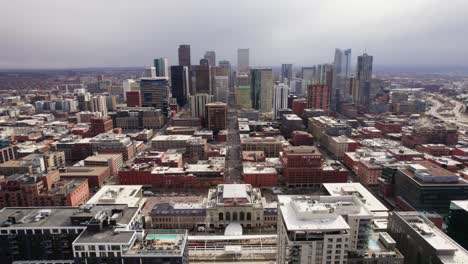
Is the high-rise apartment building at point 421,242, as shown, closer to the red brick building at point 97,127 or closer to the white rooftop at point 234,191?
the white rooftop at point 234,191

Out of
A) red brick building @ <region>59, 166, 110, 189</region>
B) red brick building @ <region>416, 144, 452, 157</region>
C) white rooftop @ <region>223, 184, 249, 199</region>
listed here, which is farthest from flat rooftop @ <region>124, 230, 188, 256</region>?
red brick building @ <region>416, 144, 452, 157</region>

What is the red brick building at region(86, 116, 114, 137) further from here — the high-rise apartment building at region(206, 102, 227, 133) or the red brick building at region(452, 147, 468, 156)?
the red brick building at region(452, 147, 468, 156)

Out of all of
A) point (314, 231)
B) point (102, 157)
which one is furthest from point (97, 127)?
point (314, 231)

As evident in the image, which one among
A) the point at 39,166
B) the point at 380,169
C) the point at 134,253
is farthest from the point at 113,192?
the point at 380,169

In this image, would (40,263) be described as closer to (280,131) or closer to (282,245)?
(282,245)

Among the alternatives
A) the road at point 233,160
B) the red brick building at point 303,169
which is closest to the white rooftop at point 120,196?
the road at point 233,160

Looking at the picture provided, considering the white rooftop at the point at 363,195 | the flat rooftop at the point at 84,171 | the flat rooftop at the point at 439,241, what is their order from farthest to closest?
the flat rooftop at the point at 84,171 < the white rooftop at the point at 363,195 < the flat rooftop at the point at 439,241

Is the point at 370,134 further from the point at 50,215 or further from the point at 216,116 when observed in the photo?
the point at 50,215
